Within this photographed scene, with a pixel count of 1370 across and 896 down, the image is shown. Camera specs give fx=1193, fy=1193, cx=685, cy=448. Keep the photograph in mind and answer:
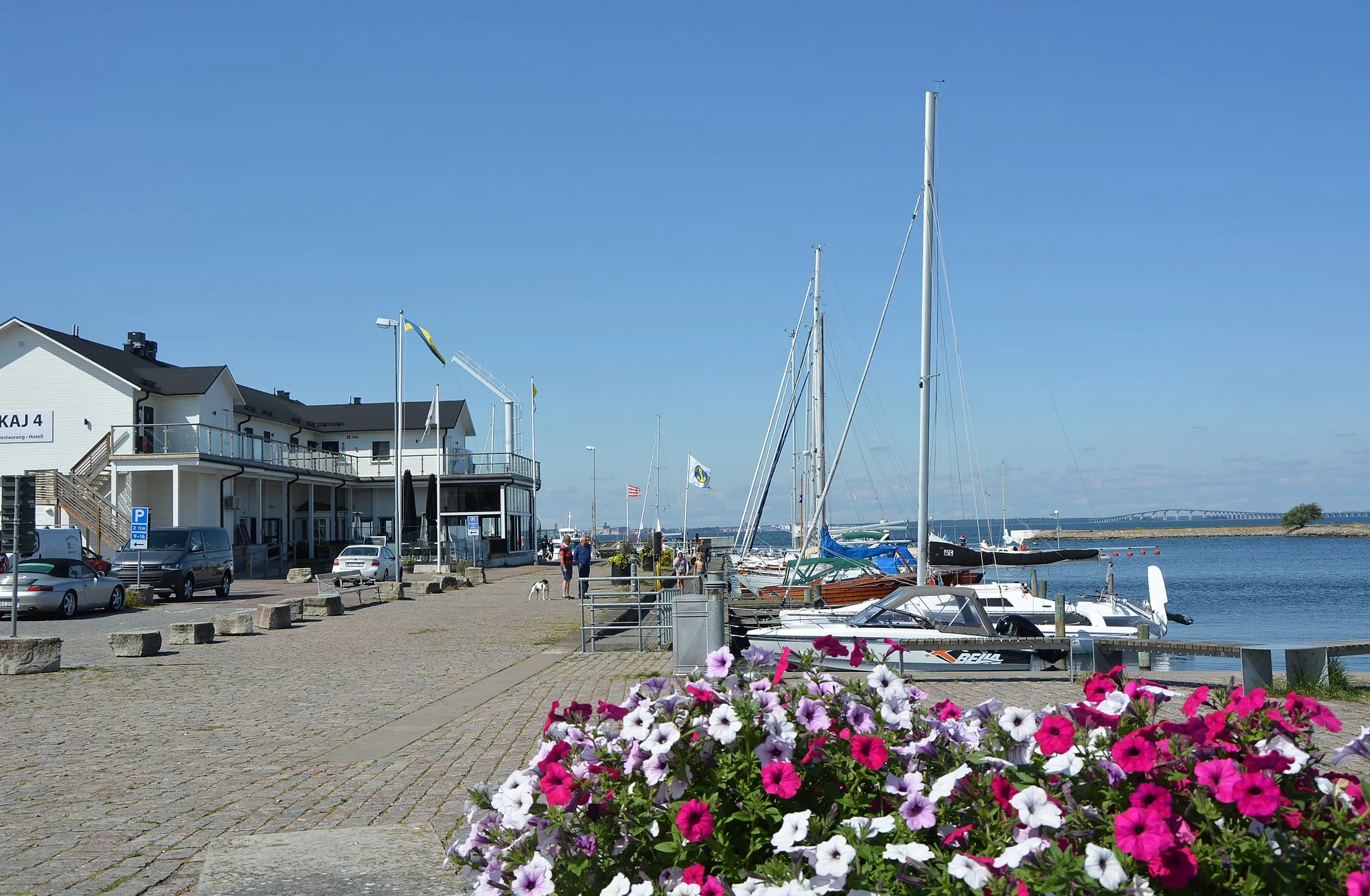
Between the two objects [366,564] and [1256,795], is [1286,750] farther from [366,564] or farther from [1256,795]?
[366,564]

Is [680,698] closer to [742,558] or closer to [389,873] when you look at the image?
[389,873]

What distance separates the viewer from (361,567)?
4472 cm

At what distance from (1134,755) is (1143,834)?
1.12ft

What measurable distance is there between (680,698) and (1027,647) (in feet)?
39.1

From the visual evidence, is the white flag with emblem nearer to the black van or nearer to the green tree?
the black van

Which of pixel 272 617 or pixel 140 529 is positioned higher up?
pixel 140 529

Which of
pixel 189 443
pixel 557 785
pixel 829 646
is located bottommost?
pixel 557 785

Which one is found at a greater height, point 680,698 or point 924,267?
point 924,267

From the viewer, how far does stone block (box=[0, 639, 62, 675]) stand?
16141mm

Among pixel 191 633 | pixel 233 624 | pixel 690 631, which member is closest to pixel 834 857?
pixel 690 631

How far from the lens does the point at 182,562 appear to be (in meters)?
34.5

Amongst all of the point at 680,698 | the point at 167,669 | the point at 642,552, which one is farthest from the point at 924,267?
the point at 680,698

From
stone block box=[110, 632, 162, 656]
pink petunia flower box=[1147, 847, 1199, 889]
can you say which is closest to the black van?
stone block box=[110, 632, 162, 656]

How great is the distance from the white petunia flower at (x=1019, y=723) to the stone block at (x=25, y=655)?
52.1 feet
